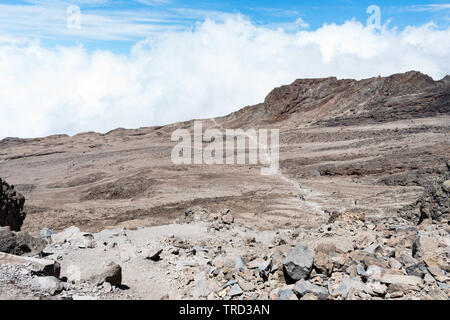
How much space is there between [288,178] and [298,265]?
22135 millimetres

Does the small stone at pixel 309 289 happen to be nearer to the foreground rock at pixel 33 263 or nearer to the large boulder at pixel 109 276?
the large boulder at pixel 109 276

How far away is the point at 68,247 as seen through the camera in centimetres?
820

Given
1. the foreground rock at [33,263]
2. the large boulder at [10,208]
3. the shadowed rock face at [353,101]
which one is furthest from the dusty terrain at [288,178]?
the large boulder at [10,208]

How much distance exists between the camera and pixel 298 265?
5672mm

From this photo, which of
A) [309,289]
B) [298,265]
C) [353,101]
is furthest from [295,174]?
[353,101]

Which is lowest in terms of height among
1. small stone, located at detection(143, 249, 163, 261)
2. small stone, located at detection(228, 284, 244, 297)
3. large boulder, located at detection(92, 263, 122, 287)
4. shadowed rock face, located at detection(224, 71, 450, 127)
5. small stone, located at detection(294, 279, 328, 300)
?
small stone, located at detection(143, 249, 163, 261)

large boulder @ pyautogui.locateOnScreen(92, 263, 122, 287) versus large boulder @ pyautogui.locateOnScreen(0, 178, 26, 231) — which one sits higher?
large boulder @ pyautogui.locateOnScreen(0, 178, 26, 231)

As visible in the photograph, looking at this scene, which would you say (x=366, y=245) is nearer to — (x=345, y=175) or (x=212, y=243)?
(x=212, y=243)

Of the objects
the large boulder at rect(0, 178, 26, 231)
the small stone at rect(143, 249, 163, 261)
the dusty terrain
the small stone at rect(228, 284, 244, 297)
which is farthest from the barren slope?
the small stone at rect(228, 284, 244, 297)

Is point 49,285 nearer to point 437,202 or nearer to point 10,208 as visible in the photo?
point 10,208

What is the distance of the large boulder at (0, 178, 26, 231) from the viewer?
32.0ft

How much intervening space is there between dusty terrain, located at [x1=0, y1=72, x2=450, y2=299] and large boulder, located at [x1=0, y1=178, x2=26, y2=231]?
331 cm

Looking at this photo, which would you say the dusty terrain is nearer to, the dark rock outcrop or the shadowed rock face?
the shadowed rock face
